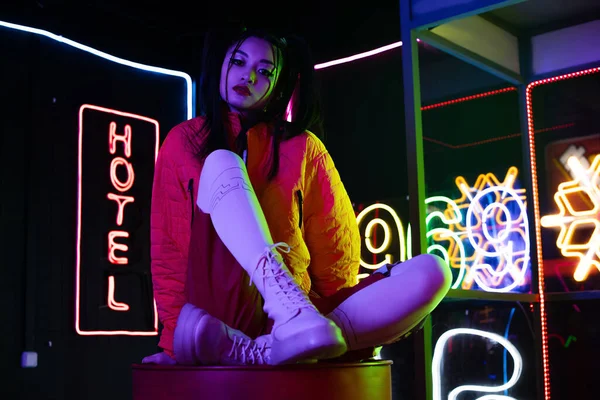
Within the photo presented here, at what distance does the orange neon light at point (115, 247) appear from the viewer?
4539 millimetres

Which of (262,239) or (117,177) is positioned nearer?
(262,239)

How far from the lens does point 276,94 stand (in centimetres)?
187

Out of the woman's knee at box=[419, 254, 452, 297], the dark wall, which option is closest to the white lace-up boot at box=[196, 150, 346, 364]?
the woman's knee at box=[419, 254, 452, 297]

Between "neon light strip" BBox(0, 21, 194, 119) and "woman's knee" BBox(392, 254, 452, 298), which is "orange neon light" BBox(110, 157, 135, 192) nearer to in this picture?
"neon light strip" BBox(0, 21, 194, 119)

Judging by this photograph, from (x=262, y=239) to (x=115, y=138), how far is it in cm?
356

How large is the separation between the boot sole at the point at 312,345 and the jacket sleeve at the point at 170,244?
0.45 m

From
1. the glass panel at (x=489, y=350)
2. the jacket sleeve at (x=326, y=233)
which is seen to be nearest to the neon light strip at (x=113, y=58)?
the glass panel at (x=489, y=350)

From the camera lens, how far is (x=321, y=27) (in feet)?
13.9

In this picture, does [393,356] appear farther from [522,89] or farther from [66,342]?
[66,342]

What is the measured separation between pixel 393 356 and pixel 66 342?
2.00 meters

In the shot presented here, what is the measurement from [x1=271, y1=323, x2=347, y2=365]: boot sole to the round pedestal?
7cm

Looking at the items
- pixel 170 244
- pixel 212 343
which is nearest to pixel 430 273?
pixel 212 343

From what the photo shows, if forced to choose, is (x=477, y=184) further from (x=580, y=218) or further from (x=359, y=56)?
(x=359, y=56)

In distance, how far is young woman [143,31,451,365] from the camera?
4.56 ft
